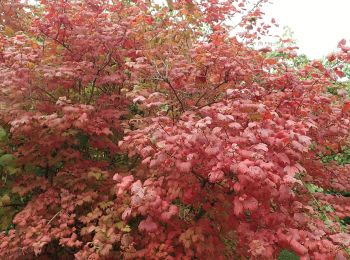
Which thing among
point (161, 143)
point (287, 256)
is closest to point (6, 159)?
point (161, 143)

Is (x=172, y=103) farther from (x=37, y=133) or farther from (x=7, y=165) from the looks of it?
(x=7, y=165)

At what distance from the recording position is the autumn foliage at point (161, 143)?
320 centimetres

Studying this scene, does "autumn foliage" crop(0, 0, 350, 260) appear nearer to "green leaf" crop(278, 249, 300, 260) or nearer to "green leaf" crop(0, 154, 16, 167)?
"green leaf" crop(0, 154, 16, 167)

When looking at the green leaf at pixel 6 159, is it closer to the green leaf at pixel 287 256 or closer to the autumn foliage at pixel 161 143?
the autumn foliage at pixel 161 143

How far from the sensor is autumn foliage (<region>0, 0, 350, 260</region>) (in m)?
3.20

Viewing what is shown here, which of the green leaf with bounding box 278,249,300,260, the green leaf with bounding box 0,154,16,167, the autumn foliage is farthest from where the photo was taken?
the green leaf with bounding box 278,249,300,260

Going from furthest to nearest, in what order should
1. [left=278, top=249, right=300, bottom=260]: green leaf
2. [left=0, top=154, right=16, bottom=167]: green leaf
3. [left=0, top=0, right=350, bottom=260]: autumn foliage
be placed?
1. [left=278, top=249, right=300, bottom=260]: green leaf
2. [left=0, top=154, right=16, bottom=167]: green leaf
3. [left=0, top=0, right=350, bottom=260]: autumn foliage

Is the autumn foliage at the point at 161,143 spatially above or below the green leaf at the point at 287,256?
above

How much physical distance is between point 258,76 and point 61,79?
297cm

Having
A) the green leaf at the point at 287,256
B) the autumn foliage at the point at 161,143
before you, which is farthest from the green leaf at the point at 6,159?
the green leaf at the point at 287,256

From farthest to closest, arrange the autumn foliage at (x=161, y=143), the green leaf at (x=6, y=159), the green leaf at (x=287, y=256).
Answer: the green leaf at (x=287, y=256) → the green leaf at (x=6, y=159) → the autumn foliage at (x=161, y=143)

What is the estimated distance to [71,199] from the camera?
14.2ft

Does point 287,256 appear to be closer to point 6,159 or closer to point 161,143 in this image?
point 161,143

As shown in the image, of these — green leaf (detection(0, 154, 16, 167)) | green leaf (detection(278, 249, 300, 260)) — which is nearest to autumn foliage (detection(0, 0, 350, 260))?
green leaf (detection(0, 154, 16, 167))
